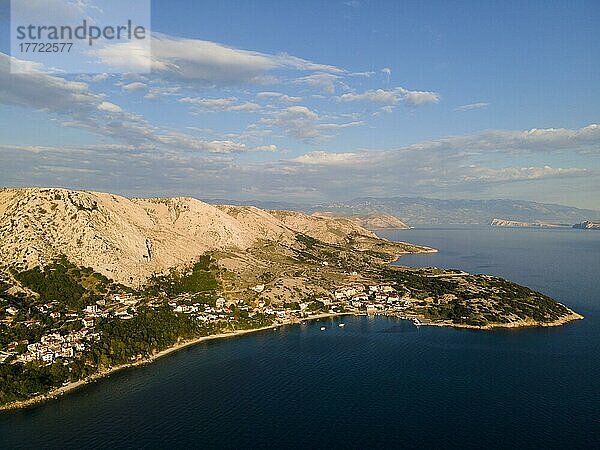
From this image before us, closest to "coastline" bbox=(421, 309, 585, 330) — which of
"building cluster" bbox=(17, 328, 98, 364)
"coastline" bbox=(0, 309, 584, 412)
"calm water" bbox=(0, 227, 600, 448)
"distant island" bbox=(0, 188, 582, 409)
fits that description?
"coastline" bbox=(0, 309, 584, 412)

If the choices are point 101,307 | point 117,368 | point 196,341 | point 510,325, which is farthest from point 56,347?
point 510,325

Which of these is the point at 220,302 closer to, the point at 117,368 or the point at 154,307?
the point at 154,307

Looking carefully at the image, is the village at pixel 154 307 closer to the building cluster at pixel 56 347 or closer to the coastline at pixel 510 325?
the building cluster at pixel 56 347

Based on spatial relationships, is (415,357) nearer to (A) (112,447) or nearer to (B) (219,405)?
(B) (219,405)

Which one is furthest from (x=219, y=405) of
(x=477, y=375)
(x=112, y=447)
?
(x=477, y=375)

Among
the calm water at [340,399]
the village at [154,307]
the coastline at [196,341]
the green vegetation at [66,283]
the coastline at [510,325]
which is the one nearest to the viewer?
the calm water at [340,399]

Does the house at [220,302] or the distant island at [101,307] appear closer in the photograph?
the distant island at [101,307]

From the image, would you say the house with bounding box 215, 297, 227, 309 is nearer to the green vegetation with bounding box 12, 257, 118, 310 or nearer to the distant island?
the distant island

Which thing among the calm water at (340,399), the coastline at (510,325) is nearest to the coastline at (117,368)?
the calm water at (340,399)

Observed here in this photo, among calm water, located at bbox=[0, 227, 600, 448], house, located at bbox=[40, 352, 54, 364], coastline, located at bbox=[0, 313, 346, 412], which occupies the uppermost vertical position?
house, located at bbox=[40, 352, 54, 364]
